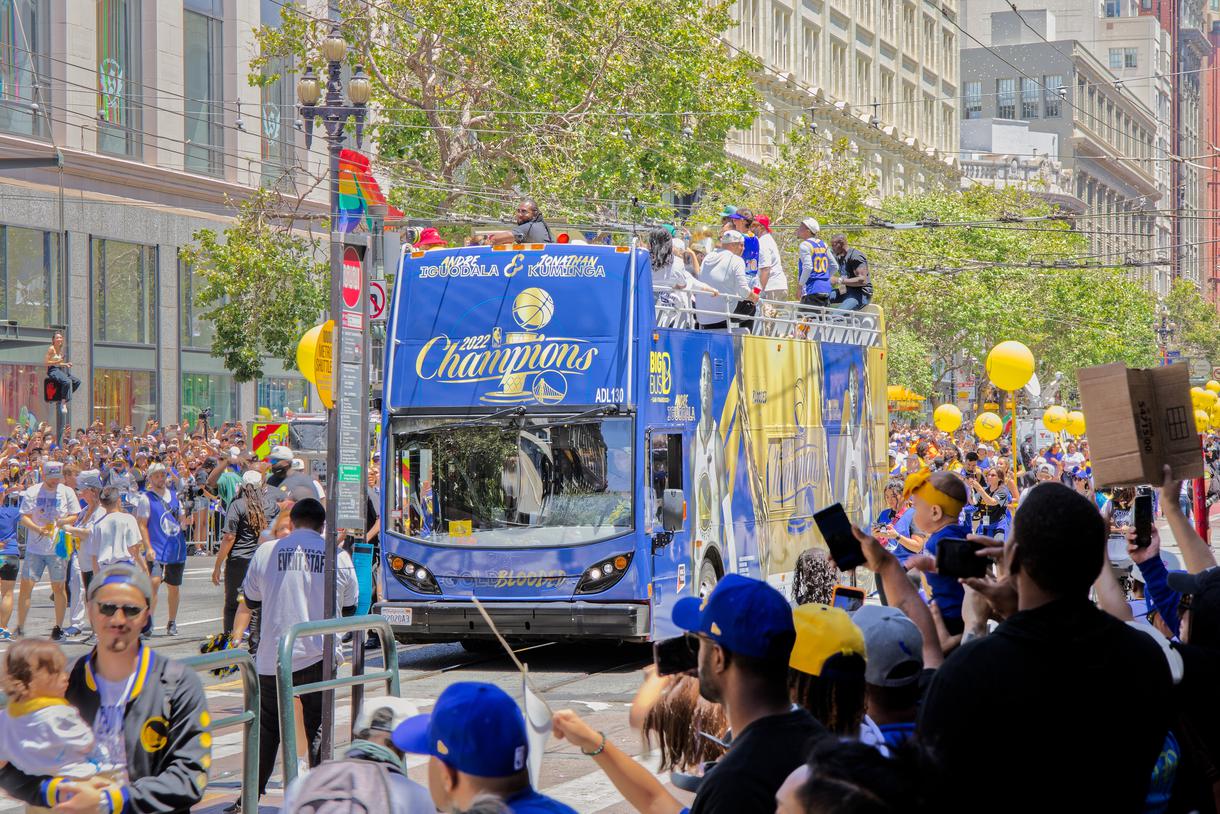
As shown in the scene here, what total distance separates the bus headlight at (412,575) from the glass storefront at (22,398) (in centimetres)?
1947

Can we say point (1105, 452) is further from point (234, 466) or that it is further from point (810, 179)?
point (810, 179)

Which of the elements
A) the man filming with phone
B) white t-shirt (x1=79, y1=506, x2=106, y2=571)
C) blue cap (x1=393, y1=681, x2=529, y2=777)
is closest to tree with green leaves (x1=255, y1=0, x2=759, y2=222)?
white t-shirt (x1=79, y1=506, x2=106, y2=571)

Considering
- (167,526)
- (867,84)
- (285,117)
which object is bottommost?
(167,526)

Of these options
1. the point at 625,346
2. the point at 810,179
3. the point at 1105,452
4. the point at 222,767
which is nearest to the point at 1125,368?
the point at 1105,452

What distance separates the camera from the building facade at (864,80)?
2292 inches

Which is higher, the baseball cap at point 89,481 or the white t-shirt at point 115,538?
the baseball cap at point 89,481

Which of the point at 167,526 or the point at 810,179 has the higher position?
the point at 810,179

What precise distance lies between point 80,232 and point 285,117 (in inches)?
308

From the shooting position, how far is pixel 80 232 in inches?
1368

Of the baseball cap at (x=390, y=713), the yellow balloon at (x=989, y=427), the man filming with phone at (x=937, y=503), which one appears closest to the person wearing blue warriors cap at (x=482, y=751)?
the baseball cap at (x=390, y=713)

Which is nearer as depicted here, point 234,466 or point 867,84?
point 234,466

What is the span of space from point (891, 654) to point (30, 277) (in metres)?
32.3

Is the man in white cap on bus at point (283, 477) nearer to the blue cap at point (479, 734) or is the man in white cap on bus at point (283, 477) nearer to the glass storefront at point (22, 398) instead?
the blue cap at point (479, 734)

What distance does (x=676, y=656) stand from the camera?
429cm
